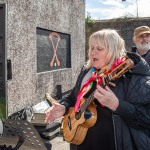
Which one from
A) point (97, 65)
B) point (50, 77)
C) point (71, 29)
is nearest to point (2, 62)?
point (97, 65)

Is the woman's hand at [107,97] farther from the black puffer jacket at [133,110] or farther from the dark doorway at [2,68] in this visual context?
the dark doorway at [2,68]

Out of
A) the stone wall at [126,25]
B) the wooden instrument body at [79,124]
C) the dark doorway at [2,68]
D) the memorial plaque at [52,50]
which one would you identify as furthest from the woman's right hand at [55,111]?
the stone wall at [126,25]

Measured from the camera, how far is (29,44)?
5754 millimetres

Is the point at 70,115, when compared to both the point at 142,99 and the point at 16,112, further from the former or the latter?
the point at 16,112

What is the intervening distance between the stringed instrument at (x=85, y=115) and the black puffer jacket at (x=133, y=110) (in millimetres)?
112

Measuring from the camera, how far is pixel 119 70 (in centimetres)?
198

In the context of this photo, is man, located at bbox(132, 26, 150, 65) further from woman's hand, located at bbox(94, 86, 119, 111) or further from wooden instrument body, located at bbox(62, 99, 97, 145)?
woman's hand, located at bbox(94, 86, 119, 111)

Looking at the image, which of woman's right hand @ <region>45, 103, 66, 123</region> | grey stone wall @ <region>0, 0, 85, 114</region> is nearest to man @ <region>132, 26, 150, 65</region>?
grey stone wall @ <region>0, 0, 85, 114</region>

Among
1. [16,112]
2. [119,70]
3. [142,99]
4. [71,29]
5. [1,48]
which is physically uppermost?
[71,29]

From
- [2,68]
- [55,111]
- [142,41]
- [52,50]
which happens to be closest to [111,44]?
[55,111]

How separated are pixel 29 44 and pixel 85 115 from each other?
3.73 metres

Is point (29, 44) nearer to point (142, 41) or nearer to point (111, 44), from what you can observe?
point (142, 41)

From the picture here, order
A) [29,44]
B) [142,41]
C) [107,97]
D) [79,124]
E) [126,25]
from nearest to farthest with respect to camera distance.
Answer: [107,97]
[79,124]
[142,41]
[29,44]
[126,25]

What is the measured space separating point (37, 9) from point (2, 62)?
125 inches
